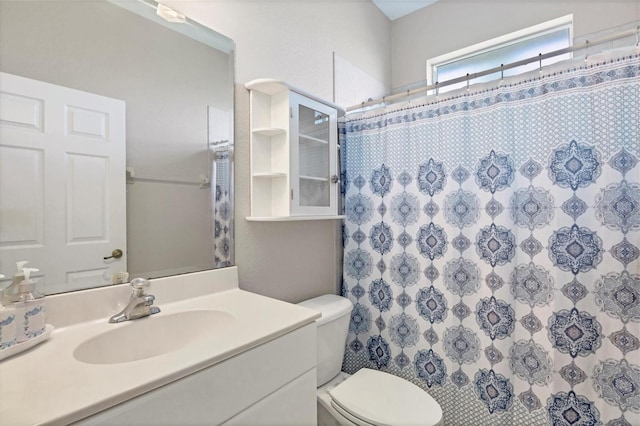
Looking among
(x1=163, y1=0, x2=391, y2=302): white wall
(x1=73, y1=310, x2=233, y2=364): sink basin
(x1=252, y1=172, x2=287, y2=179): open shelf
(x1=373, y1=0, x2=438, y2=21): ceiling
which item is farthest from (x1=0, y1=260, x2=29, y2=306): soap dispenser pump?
(x1=373, y1=0, x2=438, y2=21): ceiling

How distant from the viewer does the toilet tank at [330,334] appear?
1399 mm

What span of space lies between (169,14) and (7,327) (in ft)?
3.59

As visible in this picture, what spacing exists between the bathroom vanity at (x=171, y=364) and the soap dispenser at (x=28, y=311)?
1.7 inches

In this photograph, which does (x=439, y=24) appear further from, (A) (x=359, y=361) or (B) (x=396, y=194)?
(A) (x=359, y=361)

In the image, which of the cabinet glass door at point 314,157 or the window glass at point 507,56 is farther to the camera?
the window glass at point 507,56

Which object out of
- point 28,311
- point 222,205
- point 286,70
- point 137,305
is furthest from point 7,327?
point 286,70

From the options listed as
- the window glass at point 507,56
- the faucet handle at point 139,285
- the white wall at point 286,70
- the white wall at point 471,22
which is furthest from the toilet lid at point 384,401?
the white wall at point 471,22

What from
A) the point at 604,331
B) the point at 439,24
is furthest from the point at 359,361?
the point at 439,24

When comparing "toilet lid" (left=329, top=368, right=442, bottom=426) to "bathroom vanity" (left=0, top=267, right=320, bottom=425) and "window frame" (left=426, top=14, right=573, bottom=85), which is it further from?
"window frame" (left=426, top=14, right=573, bottom=85)

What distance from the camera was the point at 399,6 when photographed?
2.24 metres

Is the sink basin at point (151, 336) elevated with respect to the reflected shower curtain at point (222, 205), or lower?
lower

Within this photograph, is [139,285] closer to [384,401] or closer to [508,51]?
[384,401]

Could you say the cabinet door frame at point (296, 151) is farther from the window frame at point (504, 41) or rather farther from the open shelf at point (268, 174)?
the window frame at point (504, 41)

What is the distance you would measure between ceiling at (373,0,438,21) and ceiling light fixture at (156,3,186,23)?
1592 millimetres
